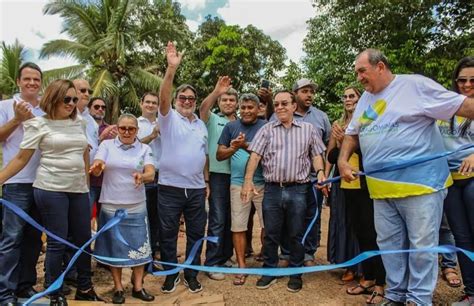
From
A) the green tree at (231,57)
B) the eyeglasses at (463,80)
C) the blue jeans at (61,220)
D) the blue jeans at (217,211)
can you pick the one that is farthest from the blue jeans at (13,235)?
the green tree at (231,57)

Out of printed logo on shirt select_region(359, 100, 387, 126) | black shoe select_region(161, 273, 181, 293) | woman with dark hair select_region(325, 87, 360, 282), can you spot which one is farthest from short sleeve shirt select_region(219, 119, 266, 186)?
printed logo on shirt select_region(359, 100, 387, 126)

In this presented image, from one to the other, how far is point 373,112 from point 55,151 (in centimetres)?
261

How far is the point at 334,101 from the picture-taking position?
51.1 ft

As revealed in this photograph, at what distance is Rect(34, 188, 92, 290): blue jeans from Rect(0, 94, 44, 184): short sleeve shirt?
204mm

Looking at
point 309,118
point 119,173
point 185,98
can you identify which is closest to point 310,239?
point 309,118

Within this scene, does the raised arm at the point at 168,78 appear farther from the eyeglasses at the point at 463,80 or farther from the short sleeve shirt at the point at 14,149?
the eyeglasses at the point at 463,80

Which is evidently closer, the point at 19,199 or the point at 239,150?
the point at 19,199

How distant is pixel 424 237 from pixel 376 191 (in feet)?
1.60

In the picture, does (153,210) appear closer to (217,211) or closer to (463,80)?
(217,211)

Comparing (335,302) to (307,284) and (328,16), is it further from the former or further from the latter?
(328,16)

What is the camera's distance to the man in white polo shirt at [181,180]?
3941 millimetres

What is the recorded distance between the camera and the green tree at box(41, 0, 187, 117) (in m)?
16.9

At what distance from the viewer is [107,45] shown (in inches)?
653

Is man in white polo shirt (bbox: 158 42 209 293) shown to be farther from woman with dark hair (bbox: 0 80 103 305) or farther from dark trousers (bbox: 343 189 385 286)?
dark trousers (bbox: 343 189 385 286)
